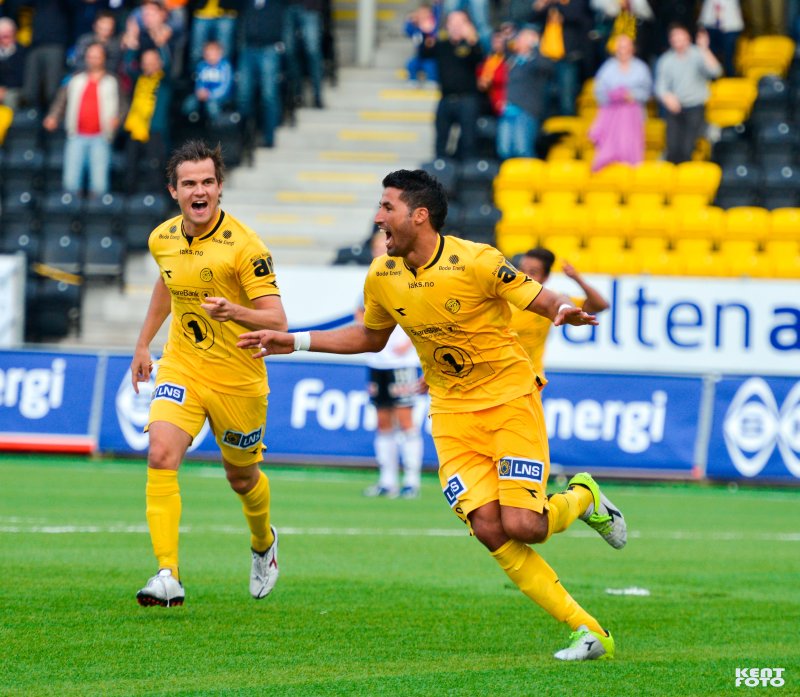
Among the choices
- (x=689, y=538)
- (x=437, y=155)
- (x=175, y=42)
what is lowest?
(x=689, y=538)

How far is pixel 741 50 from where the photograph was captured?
940 inches

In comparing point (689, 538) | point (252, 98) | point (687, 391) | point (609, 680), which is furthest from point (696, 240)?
point (609, 680)

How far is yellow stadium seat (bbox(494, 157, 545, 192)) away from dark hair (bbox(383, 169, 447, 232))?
47.5 ft

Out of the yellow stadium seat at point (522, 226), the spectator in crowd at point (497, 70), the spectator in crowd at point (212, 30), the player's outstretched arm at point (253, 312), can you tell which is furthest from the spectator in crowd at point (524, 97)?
the player's outstretched arm at point (253, 312)

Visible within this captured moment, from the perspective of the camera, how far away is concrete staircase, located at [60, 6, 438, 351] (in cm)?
2169

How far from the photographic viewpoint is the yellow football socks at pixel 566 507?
7.51 m

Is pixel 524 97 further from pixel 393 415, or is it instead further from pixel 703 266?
pixel 393 415

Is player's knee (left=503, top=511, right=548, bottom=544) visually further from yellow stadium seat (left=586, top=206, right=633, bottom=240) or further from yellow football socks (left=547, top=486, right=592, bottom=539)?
yellow stadium seat (left=586, top=206, right=633, bottom=240)

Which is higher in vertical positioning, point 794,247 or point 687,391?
point 794,247

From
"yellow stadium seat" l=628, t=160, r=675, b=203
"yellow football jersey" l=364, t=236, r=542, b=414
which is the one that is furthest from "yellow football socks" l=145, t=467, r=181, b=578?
"yellow stadium seat" l=628, t=160, r=675, b=203

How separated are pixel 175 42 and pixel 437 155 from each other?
14.8 ft

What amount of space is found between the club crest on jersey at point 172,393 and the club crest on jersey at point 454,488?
1887mm

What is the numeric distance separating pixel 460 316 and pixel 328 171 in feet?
55.3

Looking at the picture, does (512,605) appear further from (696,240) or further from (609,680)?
(696,240)
